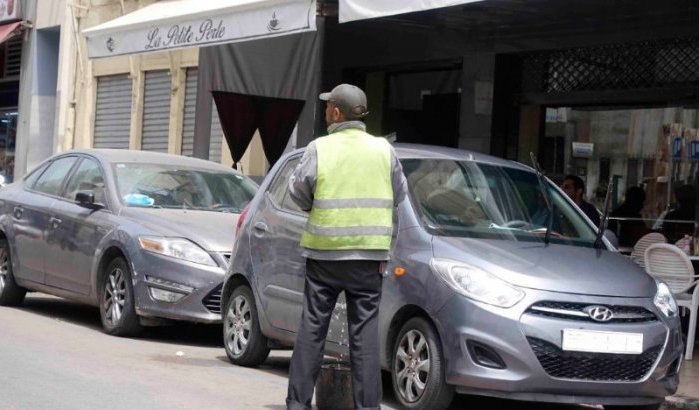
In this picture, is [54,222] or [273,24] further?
[273,24]

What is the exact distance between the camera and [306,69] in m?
16.3

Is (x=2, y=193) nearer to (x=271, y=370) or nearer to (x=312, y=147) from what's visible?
(x=271, y=370)

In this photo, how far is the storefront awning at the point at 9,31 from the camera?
2503 cm

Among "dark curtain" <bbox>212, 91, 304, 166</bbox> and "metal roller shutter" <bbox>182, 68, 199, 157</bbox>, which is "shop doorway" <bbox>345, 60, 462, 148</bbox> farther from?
"metal roller shutter" <bbox>182, 68, 199, 157</bbox>

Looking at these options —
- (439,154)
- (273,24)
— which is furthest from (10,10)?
(439,154)

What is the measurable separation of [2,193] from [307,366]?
6.74m

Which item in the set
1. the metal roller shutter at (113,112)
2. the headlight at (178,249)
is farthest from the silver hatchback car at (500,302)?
the metal roller shutter at (113,112)

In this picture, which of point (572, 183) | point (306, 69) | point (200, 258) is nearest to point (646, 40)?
point (572, 183)

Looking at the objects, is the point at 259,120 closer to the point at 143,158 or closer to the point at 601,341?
the point at 143,158

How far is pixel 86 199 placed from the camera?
10.8 m

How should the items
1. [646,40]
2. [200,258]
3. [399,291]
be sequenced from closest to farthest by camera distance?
[399,291] < [200,258] < [646,40]

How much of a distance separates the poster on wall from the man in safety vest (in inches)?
810

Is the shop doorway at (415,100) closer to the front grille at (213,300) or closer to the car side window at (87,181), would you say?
the car side window at (87,181)

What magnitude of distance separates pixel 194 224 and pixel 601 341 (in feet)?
14.0
